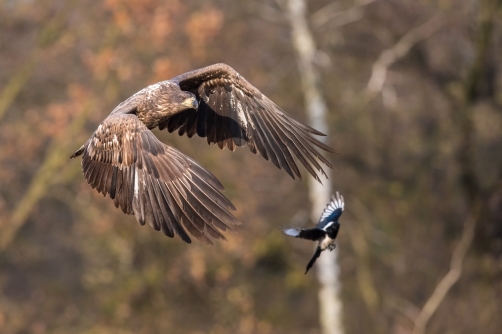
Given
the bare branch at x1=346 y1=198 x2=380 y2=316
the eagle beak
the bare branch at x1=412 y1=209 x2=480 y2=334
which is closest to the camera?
the eagle beak

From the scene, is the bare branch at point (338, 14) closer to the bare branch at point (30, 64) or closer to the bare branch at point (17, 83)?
the bare branch at point (30, 64)

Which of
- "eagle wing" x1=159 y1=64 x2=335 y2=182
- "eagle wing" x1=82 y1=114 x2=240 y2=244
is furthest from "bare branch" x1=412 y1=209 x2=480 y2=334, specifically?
"eagle wing" x1=82 y1=114 x2=240 y2=244

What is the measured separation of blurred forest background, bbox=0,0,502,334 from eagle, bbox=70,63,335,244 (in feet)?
29.9

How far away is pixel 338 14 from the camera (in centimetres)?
1791

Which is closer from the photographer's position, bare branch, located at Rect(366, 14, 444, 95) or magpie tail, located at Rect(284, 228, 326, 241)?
magpie tail, located at Rect(284, 228, 326, 241)

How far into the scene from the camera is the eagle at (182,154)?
265 inches

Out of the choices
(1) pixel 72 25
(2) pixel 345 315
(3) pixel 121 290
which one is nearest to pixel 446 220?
(2) pixel 345 315

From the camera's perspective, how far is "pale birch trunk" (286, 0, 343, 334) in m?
17.1

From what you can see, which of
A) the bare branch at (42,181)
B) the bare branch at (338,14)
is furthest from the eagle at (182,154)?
the bare branch at (42,181)

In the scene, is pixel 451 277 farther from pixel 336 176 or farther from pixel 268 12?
pixel 268 12

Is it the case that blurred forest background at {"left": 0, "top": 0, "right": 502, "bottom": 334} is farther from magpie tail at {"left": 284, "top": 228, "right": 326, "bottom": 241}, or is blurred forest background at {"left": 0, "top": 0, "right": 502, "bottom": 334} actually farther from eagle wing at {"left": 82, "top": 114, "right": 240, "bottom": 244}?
magpie tail at {"left": 284, "top": 228, "right": 326, "bottom": 241}

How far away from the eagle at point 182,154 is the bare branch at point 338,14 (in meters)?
9.15

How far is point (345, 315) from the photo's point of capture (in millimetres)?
18922

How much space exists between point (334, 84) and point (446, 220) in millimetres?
4050
